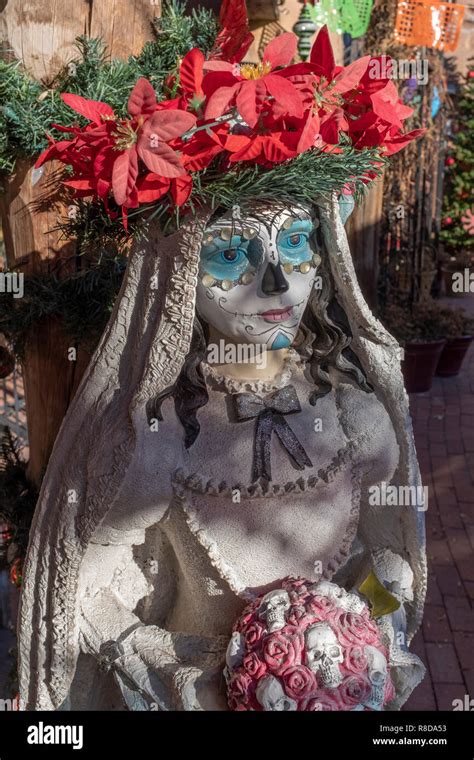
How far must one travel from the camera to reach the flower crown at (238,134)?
1.41 m

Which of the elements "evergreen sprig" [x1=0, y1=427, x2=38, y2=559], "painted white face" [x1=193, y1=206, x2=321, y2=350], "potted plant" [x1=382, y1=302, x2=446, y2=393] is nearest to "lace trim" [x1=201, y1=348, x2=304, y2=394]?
"painted white face" [x1=193, y1=206, x2=321, y2=350]

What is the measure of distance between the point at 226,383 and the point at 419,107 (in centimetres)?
512

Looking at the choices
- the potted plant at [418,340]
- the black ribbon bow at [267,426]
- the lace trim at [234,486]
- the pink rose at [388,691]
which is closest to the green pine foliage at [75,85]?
the black ribbon bow at [267,426]

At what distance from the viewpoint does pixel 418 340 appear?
6.32 meters

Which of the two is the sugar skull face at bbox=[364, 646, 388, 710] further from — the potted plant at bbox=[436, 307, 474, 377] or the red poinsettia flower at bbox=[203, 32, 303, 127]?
the potted plant at bbox=[436, 307, 474, 377]

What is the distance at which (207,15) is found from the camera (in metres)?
1.97

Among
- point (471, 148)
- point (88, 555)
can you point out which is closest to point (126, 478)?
point (88, 555)

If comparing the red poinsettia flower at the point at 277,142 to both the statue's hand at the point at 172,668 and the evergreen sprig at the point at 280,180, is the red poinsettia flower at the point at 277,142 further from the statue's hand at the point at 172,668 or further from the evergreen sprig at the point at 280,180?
the statue's hand at the point at 172,668

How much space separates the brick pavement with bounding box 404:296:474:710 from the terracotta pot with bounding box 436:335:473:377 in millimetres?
84

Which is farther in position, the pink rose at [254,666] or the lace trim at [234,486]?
the lace trim at [234,486]

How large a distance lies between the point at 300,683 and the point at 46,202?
1266 millimetres

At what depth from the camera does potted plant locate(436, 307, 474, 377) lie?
662 centimetres

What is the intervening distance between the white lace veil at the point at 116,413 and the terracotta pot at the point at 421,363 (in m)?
4.56

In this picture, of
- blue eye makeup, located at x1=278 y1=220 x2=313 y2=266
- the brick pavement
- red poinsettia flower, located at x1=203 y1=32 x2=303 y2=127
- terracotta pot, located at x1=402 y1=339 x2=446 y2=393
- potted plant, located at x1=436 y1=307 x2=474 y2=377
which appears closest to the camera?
red poinsettia flower, located at x1=203 y1=32 x2=303 y2=127
